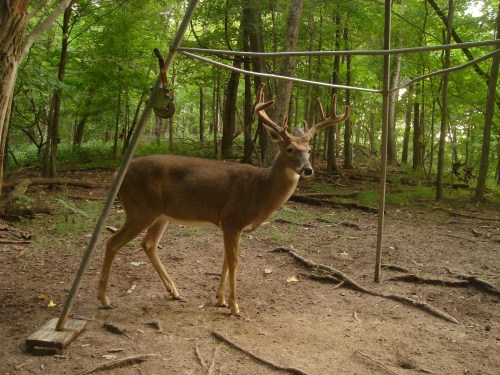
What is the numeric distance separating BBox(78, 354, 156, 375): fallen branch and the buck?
4.22ft

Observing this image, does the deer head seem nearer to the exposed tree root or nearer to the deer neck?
the deer neck

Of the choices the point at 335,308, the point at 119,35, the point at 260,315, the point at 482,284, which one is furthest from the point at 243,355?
the point at 119,35

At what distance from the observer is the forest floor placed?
3.69 meters

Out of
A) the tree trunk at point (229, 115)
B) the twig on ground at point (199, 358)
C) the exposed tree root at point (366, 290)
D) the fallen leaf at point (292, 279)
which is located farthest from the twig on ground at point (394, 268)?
the tree trunk at point (229, 115)

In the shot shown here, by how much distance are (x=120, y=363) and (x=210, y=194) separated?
1.99 metres

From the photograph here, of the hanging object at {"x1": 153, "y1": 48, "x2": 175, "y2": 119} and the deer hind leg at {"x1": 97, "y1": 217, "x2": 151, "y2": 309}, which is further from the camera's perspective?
the deer hind leg at {"x1": 97, "y1": 217, "x2": 151, "y2": 309}

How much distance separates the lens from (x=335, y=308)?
5043 millimetres

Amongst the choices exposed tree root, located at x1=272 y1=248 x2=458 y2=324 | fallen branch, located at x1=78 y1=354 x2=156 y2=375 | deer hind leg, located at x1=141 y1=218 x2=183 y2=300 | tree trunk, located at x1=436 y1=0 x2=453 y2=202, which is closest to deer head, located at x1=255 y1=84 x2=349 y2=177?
deer hind leg, located at x1=141 y1=218 x2=183 y2=300

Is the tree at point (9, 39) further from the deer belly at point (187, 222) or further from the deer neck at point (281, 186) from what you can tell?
the deer neck at point (281, 186)

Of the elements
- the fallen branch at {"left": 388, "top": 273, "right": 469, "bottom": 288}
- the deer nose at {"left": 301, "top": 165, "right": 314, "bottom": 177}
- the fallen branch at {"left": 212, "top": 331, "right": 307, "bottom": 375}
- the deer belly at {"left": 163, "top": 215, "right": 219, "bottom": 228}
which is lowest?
the fallen branch at {"left": 212, "top": 331, "right": 307, "bottom": 375}

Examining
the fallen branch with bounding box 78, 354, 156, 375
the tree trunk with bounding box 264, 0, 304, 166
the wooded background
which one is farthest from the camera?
the wooded background

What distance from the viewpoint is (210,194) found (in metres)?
4.93

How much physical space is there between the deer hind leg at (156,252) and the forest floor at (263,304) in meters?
0.12

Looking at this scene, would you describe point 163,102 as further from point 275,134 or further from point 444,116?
point 444,116
